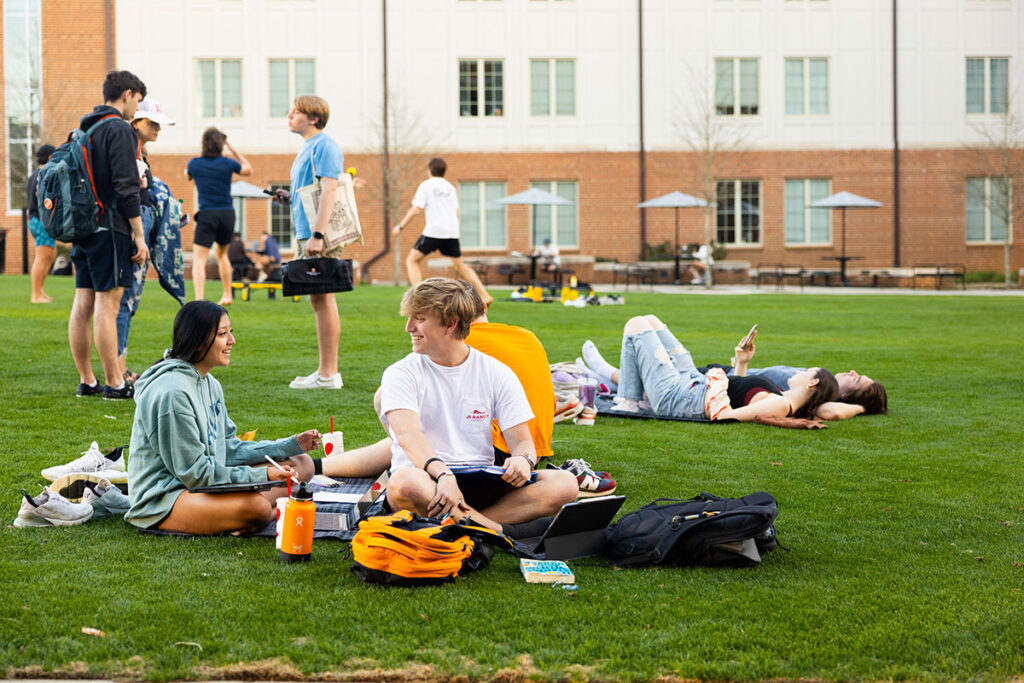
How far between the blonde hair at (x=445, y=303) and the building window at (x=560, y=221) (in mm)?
29092

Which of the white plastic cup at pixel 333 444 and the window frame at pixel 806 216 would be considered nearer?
the white plastic cup at pixel 333 444

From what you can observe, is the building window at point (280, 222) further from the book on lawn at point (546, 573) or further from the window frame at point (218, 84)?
the book on lawn at point (546, 573)

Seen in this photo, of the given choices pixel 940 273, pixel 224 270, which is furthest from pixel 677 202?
pixel 224 270

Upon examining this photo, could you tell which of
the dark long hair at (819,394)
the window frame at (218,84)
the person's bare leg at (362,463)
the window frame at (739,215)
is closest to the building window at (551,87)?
the window frame at (739,215)

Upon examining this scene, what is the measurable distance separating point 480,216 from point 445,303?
2930 cm

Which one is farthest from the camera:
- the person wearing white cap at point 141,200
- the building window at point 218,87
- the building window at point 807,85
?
the building window at point 807,85

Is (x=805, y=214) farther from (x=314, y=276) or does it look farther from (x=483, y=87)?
(x=314, y=276)

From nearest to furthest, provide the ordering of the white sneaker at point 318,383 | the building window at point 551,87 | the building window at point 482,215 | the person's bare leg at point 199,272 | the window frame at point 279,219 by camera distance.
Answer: the white sneaker at point 318,383
the person's bare leg at point 199,272
the window frame at point 279,219
the building window at point 551,87
the building window at point 482,215

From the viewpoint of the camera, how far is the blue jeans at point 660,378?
26.5ft

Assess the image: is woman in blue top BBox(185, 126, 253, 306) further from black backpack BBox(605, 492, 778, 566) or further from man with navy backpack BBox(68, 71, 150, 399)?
black backpack BBox(605, 492, 778, 566)

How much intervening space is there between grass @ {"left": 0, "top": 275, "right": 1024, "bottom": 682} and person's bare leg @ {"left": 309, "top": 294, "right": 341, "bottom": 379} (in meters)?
1.11

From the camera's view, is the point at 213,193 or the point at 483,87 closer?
the point at 213,193

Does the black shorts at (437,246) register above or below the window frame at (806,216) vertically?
below

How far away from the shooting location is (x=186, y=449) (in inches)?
179
